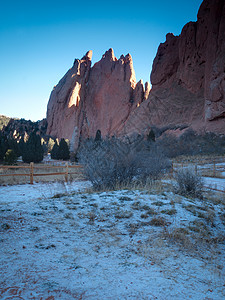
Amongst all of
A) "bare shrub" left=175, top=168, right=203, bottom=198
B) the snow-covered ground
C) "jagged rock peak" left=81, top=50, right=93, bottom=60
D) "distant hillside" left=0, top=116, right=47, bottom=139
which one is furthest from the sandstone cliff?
"distant hillside" left=0, top=116, right=47, bottom=139

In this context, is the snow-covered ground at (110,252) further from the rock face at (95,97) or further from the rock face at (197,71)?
the rock face at (95,97)

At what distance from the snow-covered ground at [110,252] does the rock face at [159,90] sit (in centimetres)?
3127

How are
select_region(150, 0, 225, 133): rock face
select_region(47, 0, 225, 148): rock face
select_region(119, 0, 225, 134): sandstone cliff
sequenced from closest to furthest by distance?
select_region(150, 0, 225, 133): rock face < select_region(119, 0, 225, 134): sandstone cliff < select_region(47, 0, 225, 148): rock face

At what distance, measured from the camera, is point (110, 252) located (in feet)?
7.94

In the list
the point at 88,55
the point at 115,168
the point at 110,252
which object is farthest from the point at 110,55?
the point at 110,252

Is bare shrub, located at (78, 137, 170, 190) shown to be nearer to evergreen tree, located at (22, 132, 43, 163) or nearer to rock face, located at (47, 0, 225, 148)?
evergreen tree, located at (22, 132, 43, 163)

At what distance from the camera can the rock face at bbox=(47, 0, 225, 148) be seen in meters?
34.2

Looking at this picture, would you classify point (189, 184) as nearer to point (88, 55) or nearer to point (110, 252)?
point (110, 252)

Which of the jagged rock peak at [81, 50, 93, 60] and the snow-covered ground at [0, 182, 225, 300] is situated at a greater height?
the jagged rock peak at [81, 50, 93, 60]

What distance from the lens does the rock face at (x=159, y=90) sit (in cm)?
3419

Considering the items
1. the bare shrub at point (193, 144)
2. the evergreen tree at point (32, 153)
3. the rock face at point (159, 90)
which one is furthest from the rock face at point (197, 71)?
the evergreen tree at point (32, 153)

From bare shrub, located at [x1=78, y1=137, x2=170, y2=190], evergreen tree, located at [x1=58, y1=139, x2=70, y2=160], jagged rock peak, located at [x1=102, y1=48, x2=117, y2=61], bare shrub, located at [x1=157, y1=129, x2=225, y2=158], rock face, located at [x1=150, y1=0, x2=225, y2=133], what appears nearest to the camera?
bare shrub, located at [x1=78, y1=137, x2=170, y2=190]

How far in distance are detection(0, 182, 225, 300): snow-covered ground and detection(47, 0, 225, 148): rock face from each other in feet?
103

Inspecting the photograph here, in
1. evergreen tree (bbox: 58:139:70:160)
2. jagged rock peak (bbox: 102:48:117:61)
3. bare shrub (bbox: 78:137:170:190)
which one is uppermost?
jagged rock peak (bbox: 102:48:117:61)
